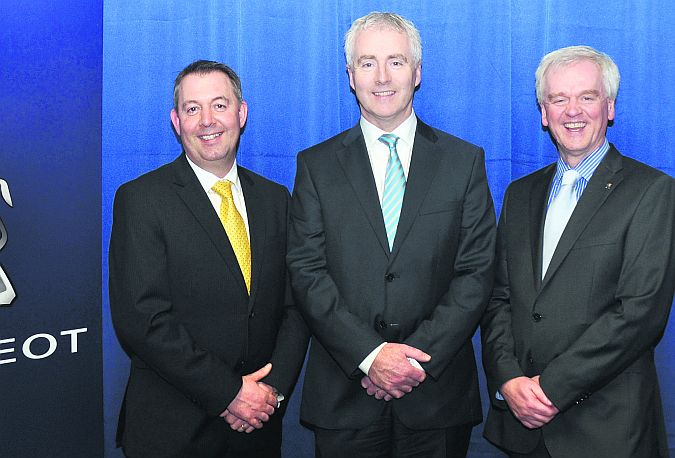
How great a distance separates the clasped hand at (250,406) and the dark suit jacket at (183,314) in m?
0.04

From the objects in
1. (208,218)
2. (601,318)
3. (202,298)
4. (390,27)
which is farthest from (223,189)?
(601,318)

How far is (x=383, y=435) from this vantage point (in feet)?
7.80

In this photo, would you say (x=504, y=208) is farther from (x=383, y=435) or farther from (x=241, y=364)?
(x=241, y=364)

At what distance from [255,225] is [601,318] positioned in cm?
116

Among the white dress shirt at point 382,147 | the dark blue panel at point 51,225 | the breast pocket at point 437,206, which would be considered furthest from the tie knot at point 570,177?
the dark blue panel at point 51,225

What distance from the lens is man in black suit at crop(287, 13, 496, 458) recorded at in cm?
228

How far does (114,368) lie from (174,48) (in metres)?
1.35

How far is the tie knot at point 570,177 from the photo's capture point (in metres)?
2.36

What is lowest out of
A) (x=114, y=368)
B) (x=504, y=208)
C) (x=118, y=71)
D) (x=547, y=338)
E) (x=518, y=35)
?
(x=114, y=368)

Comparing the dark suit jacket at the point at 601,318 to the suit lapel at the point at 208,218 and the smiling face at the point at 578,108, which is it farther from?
the suit lapel at the point at 208,218

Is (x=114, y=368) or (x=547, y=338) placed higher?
(x=547, y=338)

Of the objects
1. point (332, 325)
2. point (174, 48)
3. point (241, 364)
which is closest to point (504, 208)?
point (332, 325)

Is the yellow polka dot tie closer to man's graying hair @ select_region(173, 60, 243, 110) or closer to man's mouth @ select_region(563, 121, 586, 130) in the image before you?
man's graying hair @ select_region(173, 60, 243, 110)

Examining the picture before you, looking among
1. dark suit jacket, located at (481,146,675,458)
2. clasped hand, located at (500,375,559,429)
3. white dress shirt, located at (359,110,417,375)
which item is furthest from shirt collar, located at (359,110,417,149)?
clasped hand, located at (500,375,559,429)
